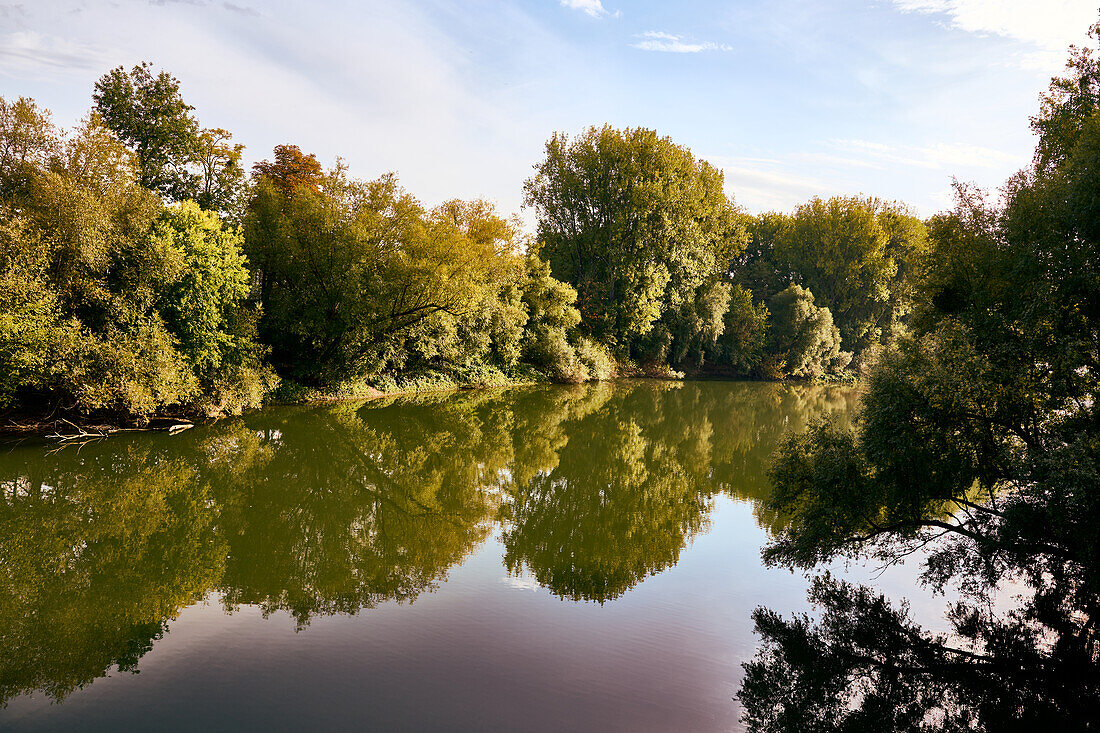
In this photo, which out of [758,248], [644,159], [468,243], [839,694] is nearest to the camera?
[839,694]

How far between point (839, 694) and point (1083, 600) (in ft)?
16.4

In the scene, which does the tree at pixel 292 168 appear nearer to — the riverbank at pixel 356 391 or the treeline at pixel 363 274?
the treeline at pixel 363 274

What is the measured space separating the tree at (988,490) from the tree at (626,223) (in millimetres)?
33339

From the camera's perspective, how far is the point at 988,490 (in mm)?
10461

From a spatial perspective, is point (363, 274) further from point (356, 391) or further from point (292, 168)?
point (292, 168)

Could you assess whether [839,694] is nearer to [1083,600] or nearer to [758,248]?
[1083,600]

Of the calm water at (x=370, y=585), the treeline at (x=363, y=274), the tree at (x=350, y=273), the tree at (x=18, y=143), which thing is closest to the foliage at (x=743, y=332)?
the treeline at (x=363, y=274)

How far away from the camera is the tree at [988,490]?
834 cm

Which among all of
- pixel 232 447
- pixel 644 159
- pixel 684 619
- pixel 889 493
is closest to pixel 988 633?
pixel 889 493

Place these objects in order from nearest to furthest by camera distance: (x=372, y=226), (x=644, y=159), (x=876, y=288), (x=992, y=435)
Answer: (x=992, y=435), (x=372, y=226), (x=644, y=159), (x=876, y=288)

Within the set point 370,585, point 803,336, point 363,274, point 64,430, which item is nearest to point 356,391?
point 363,274

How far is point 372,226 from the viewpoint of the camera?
2884 cm

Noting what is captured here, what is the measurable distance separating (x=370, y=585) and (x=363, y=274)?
793 inches

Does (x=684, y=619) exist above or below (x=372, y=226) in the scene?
below
